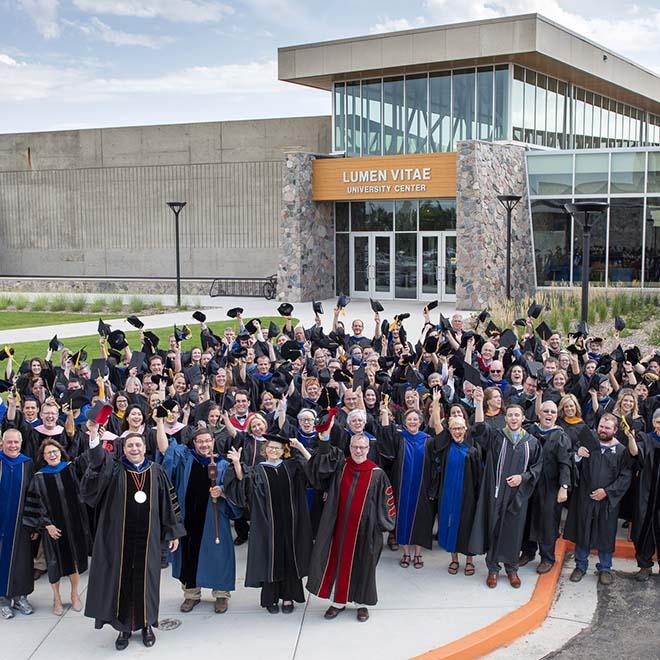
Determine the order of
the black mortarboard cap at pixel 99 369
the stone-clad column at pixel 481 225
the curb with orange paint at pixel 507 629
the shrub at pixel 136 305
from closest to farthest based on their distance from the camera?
the curb with orange paint at pixel 507 629
the black mortarboard cap at pixel 99 369
the stone-clad column at pixel 481 225
the shrub at pixel 136 305

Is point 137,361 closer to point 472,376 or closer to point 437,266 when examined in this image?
point 472,376

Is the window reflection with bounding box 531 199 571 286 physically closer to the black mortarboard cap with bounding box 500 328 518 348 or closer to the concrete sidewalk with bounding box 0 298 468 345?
the concrete sidewalk with bounding box 0 298 468 345

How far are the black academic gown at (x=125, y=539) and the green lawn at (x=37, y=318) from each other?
17.6 meters

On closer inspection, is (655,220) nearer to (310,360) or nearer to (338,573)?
(310,360)

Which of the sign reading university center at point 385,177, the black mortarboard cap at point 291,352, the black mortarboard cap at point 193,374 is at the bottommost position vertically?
the black mortarboard cap at point 193,374

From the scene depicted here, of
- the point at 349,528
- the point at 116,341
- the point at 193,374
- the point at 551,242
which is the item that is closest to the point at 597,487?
the point at 349,528

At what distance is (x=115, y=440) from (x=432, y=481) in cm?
280

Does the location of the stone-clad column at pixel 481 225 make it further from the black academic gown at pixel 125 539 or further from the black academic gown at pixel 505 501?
the black academic gown at pixel 125 539

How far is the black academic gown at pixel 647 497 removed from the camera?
7264 mm

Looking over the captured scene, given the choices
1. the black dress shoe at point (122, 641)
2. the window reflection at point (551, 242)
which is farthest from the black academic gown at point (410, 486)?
the window reflection at point (551, 242)

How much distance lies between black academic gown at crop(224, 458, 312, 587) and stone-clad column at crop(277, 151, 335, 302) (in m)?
22.2

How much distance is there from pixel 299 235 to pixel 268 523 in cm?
2289

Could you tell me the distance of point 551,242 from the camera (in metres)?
27.6

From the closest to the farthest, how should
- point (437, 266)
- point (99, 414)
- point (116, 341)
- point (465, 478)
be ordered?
point (99, 414) < point (465, 478) < point (116, 341) < point (437, 266)
